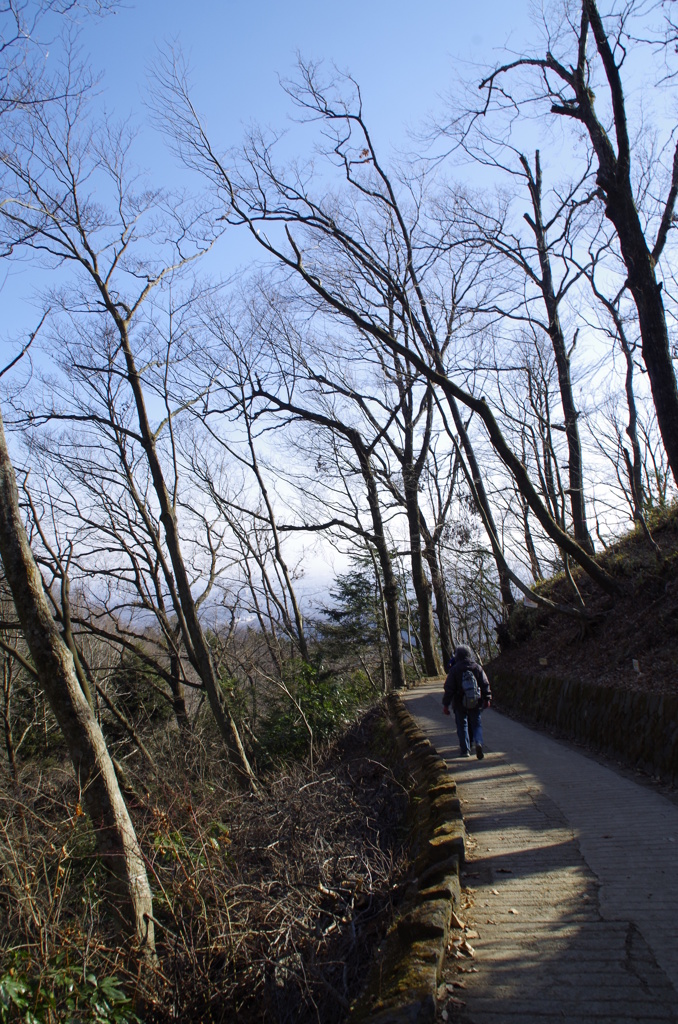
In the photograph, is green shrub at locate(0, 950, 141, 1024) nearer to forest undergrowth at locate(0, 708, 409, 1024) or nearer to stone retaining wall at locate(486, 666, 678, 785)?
forest undergrowth at locate(0, 708, 409, 1024)

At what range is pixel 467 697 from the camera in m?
9.49

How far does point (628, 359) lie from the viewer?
22.8 metres

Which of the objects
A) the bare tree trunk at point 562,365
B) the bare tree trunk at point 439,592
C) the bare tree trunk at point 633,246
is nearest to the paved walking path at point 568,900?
the bare tree trunk at point 633,246

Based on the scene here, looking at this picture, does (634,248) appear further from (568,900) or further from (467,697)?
(568,900)

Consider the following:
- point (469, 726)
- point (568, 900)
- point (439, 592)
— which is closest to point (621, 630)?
point (469, 726)

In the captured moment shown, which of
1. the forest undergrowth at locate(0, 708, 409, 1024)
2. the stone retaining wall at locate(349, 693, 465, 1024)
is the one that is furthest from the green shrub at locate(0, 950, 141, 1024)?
the stone retaining wall at locate(349, 693, 465, 1024)

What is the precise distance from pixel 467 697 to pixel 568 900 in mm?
4524

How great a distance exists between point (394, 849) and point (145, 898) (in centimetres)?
265

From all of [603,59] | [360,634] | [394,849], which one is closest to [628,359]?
[603,59]

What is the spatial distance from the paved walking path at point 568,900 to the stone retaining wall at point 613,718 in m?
0.50

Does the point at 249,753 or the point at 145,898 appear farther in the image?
the point at 249,753

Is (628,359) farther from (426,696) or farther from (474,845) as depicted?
(474,845)

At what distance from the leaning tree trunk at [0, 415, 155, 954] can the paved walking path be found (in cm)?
336

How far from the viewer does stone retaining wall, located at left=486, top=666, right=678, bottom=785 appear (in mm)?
8055
